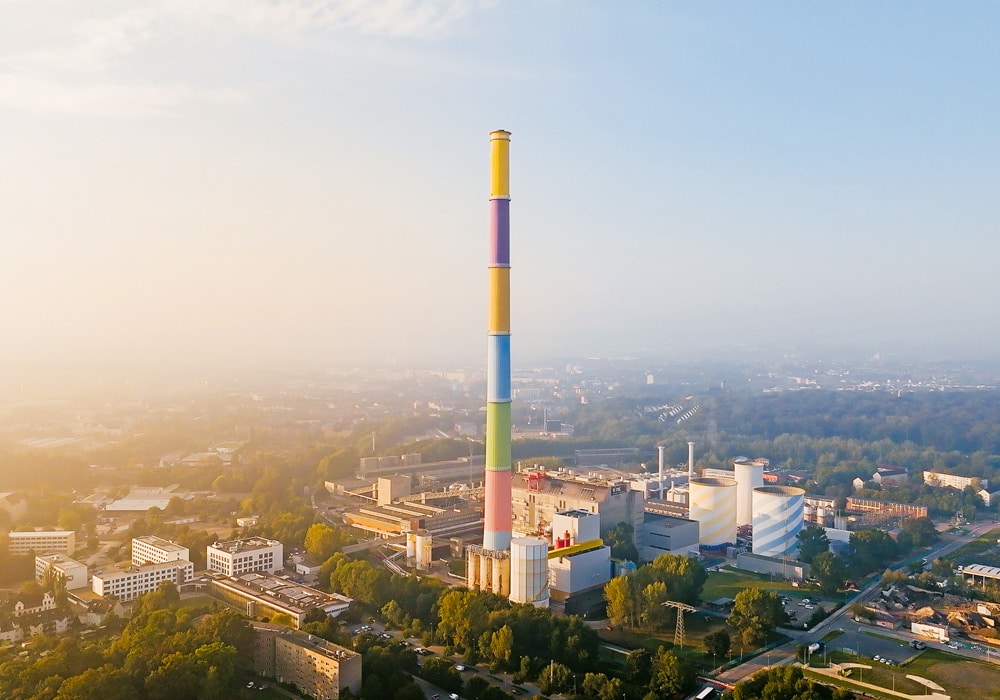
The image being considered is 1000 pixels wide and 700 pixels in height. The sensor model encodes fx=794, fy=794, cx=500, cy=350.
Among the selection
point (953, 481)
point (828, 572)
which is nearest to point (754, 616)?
point (828, 572)

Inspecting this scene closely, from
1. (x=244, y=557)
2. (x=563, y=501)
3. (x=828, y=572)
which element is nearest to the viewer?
(x=828, y=572)

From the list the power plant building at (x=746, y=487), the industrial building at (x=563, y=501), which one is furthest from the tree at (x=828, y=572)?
the power plant building at (x=746, y=487)

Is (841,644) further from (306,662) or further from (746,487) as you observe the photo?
(746,487)

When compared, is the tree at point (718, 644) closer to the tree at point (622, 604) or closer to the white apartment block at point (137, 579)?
the tree at point (622, 604)

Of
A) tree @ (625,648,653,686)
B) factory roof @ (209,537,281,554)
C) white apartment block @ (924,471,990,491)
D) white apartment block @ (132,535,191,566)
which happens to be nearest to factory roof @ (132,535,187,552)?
white apartment block @ (132,535,191,566)

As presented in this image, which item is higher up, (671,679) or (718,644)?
(671,679)

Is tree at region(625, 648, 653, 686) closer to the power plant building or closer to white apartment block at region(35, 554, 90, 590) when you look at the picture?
white apartment block at region(35, 554, 90, 590)

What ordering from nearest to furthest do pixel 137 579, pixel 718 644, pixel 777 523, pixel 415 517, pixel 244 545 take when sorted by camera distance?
pixel 718 644 → pixel 137 579 → pixel 244 545 → pixel 777 523 → pixel 415 517
